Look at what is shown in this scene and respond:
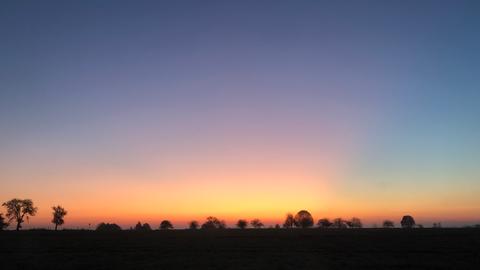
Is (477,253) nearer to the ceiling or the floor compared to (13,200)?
nearer to the floor

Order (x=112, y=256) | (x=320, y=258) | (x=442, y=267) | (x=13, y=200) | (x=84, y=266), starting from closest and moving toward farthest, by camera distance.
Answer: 1. (x=442, y=267)
2. (x=84, y=266)
3. (x=320, y=258)
4. (x=112, y=256)
5. (x=13, y=200)

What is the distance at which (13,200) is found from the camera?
160 metres

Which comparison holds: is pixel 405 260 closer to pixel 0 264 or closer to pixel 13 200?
pixel 0 264

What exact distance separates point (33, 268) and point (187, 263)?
12683mm

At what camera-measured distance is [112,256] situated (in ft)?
151

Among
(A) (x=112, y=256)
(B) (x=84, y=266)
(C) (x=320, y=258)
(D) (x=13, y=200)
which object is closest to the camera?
(B) (x=84, y=266)

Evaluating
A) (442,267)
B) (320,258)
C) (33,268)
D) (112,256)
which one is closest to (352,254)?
(320,258)

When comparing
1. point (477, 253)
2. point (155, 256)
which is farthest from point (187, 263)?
point (477, 253)

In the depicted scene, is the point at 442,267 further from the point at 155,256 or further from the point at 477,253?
the point at 155,256

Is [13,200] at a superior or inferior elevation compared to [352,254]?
superior

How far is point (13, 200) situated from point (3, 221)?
341 inches

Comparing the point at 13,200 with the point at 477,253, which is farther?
the point at 13,200

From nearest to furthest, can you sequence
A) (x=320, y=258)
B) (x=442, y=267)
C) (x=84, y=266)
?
(x=442, y=267) < (x=84, y=266) < (x=320, y=258)

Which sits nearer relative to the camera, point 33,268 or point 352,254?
point 33,268
